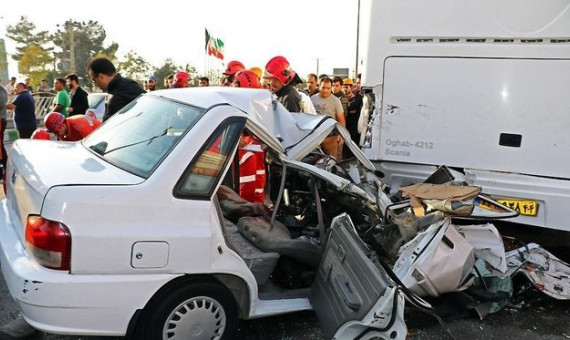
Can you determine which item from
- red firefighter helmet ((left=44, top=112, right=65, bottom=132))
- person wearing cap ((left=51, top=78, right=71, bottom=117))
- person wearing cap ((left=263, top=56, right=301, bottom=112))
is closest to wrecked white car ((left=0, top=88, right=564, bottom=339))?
red firefighter helmet ((left=44, top=112, right=65, bottom=132))

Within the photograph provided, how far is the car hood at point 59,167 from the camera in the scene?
7.80ft

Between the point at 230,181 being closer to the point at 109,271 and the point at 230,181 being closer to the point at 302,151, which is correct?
the point at 302,151

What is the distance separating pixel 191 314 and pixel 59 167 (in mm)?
1139

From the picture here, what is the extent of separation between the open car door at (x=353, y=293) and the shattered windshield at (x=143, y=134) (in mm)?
1169

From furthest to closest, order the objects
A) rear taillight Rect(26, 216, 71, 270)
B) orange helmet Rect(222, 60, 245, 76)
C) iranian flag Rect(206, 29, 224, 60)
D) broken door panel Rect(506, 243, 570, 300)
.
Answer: iranian flag Rect(206, 29, 224, 60), orange helmet Rect(222, 60, 245, 76), broken door panel Rect(506, 243, 570, 300), rear taillight Rect(26, 216, 71, 270)

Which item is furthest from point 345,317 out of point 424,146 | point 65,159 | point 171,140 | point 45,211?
point 424,146

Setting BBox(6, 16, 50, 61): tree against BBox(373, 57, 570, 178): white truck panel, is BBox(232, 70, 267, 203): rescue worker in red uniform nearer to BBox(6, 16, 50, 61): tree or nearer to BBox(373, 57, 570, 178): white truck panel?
BBox(373, 57, 570, 178): white truck panel

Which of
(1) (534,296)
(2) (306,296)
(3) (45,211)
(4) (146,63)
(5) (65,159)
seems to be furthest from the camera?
(4) (146,63)

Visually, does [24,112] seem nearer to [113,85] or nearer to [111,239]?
[113,85]

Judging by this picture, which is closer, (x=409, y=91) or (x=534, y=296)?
(x=534, y=296)

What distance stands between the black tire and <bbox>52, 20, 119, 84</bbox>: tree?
45358 millimetres

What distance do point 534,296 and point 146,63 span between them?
128 ft

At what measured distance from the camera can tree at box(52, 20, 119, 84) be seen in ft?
A: 146

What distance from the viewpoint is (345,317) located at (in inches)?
98.7
